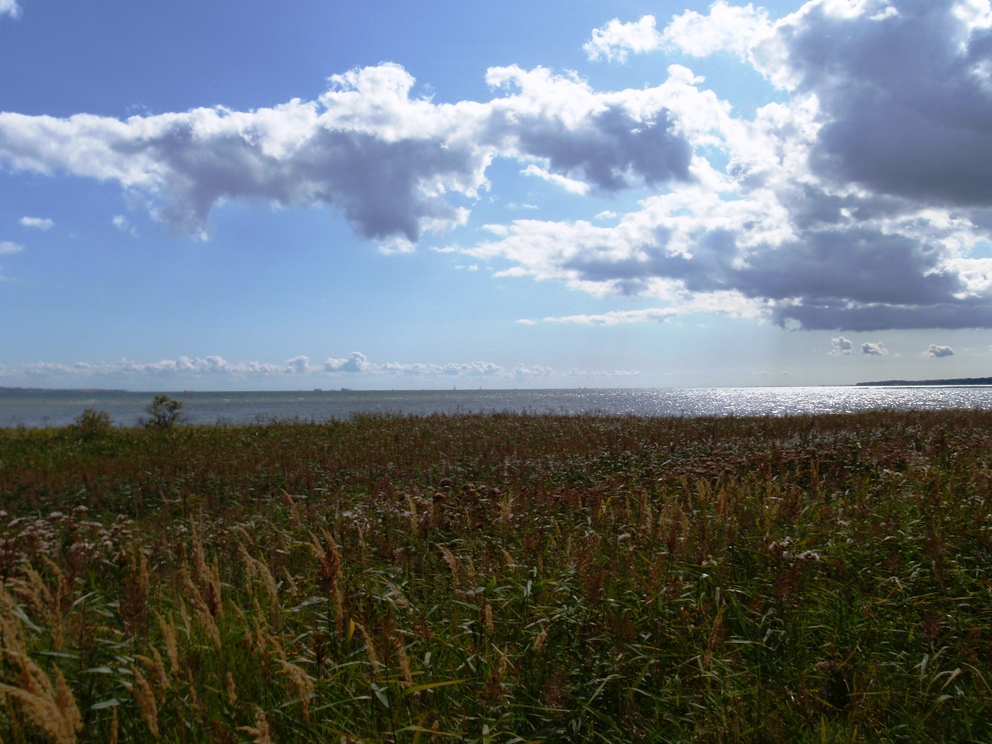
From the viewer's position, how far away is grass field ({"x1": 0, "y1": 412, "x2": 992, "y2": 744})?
253 cm

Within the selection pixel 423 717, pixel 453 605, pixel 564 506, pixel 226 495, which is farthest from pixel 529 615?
pixel 226 495

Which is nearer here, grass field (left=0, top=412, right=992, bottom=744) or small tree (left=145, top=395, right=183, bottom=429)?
grass field (left=0, top=412, right=992, bottom=744)

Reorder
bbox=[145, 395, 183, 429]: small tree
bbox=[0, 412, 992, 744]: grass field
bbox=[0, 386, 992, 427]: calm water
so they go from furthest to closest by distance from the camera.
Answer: bbox=[0, 386, 992, 427]: calm water < bbox=[145, 395, 183, 429]: small tree < bbox=[0, 412, 992, 744]: grass field

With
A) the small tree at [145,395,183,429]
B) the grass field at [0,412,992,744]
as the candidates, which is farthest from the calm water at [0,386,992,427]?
the grass field at [0,412,992,744]

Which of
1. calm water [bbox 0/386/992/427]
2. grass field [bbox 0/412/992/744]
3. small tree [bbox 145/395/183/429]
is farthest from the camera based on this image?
calm water [bbox 0/386/992/427]

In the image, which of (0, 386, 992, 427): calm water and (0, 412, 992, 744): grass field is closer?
(0, 412, 992, 744): grass field

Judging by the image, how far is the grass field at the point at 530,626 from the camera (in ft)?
8.30

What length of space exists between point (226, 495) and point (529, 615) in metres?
7.61

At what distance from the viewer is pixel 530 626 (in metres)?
3.20

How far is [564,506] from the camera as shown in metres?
6.99

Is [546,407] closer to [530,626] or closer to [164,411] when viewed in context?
[164,411]

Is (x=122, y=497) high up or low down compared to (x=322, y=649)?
down

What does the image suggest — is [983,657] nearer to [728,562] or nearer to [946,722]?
[946,722]

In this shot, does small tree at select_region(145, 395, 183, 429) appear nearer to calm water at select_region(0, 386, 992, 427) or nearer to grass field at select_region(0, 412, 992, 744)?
calm water at select_region(0, 386, 992, 427)
